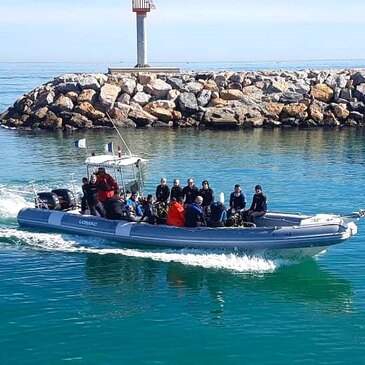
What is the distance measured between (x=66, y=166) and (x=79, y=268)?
17623mm

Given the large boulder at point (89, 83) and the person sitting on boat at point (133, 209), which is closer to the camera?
the person sitting on boat at point (133, 209)

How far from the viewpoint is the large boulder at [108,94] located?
5131cm

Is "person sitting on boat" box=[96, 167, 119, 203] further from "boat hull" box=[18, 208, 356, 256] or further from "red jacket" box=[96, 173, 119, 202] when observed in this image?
"boat hull" box=[18, 208, 356, 256]

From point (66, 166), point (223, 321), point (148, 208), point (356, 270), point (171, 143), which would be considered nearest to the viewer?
point (223, 321)

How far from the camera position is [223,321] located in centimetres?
1552

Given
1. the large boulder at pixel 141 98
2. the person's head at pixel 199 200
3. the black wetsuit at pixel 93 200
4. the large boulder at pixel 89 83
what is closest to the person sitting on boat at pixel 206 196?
the person's head at pixel 199 200

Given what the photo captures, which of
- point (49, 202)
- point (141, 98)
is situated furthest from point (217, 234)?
point (141, 98)

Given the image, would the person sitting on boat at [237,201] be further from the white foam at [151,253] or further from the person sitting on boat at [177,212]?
the white foam at [151,253]

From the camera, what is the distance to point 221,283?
1795cm

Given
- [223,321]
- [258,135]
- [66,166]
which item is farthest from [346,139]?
[223,321]

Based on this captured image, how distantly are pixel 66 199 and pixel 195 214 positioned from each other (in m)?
5.82

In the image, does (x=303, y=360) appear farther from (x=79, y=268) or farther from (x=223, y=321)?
(x=79, y=268)

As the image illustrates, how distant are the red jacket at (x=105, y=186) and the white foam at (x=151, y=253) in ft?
4.52

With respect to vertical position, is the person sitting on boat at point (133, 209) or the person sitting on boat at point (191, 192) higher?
the person sitting on boat at point (191, 192)
